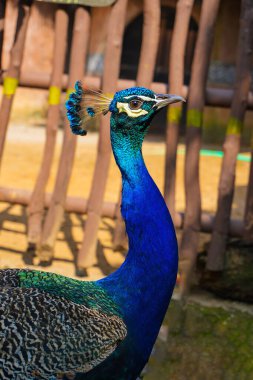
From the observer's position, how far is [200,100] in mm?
→ 4363

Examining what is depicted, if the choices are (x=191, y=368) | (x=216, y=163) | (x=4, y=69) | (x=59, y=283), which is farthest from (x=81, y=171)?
(x=59, y=283)

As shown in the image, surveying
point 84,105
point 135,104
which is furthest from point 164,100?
point 84,105

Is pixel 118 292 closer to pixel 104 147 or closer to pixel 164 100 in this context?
pixel 164 100

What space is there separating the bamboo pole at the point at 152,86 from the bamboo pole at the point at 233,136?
0.07 m

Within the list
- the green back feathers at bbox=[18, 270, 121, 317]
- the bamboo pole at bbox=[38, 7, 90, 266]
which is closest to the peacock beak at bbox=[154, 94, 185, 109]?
the green back feathers at bbox=[18, 270, 121, 317]

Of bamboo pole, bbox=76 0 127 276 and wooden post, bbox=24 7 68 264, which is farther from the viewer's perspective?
wooden post, bbox=24 7 68 264

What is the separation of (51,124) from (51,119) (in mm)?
34

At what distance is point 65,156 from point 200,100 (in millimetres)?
990

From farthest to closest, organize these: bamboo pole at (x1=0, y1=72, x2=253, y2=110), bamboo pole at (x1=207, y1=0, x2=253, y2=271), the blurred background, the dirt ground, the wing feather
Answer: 1. the dirt ground
2. bamboo pole at (x1=0, y1=72, x2=253, y2=110)
3. bamboo pole at (x1=207, y1=0, x2=253, y2=271)
4. the blurred background
5. the wing feather

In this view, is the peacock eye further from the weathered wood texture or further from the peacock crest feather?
the weathered wood texture

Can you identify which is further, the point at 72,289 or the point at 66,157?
the point at 66,157

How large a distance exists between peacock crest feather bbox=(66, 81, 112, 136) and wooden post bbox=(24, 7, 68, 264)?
1993mm

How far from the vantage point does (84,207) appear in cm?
469

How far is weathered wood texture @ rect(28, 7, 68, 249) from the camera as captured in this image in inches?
183
